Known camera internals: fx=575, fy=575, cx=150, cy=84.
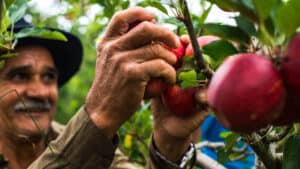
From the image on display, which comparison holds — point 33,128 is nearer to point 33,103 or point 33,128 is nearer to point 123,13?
point 33,103

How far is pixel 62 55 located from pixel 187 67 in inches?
70.3

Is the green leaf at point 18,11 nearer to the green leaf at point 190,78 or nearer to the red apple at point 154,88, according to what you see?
the red apple at point 154,88

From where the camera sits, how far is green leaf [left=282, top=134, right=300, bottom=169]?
918mm

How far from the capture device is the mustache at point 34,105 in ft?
7.74

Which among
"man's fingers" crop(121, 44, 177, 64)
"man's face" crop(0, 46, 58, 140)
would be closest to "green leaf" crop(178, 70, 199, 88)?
"man's fingers" crop(121, 44, 177, 64)

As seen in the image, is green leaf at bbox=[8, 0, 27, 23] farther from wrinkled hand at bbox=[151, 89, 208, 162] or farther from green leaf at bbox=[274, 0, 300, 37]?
Result: green leaf at bbox=[274, 0, 300, 37]

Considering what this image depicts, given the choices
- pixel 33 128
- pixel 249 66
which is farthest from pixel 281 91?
pixel 33 128

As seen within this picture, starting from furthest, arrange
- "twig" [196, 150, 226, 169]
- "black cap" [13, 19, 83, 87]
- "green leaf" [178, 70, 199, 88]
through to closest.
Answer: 1. "black cap" [13, 19, 83, 87]
2. "twig" [196, 150, 226, 169]
3. "green leaf" [178, 70, 199, 88]

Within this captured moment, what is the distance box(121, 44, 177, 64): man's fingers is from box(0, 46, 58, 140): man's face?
3.73 feet

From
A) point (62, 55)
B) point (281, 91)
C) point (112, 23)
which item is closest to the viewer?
point (281, 91)

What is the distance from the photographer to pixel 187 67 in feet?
3.86

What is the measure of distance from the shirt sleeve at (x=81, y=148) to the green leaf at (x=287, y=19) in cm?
79

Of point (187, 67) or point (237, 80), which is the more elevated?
point (237, 80)

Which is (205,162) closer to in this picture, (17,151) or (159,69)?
(159,69)
